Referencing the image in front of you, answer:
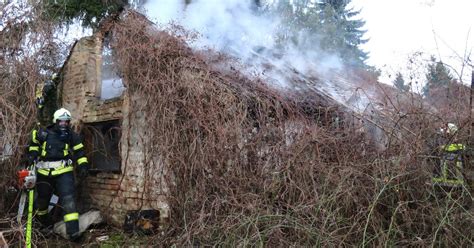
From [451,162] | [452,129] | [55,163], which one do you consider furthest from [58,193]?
[452,129]

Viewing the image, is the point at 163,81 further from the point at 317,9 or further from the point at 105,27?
the point at 317,9

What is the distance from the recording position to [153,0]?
10.5m

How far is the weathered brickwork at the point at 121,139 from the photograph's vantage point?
6363 millimetres

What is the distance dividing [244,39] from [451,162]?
25.0 ft

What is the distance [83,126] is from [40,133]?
1.37 metres

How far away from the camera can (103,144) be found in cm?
741

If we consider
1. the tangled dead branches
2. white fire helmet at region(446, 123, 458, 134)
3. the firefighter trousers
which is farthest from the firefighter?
the firefighter trousers

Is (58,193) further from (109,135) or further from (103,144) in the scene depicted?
(109,135)

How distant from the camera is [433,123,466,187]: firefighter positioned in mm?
4465

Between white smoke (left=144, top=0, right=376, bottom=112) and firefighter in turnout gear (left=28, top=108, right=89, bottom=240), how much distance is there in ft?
9.61

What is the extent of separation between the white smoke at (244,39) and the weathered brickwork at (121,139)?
171cm

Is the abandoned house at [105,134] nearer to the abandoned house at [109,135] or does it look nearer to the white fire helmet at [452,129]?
the abandoned house at [109,135]

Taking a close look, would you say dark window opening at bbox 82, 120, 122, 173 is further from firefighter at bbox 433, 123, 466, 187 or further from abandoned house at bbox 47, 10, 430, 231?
firefighter at bbox 433, 123, 466, 187

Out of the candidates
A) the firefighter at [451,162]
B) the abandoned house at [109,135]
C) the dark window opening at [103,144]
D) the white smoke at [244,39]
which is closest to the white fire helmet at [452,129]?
the firefighter at [451,162]
